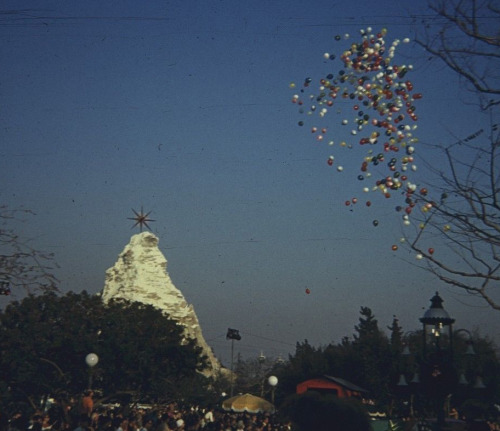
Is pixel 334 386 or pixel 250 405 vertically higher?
pixel 334 386

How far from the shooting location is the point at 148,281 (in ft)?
413

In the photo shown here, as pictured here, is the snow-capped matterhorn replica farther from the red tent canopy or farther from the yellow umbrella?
the yellow umbrella

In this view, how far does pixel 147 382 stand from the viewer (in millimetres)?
33594

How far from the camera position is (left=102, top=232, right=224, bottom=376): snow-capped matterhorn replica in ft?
409

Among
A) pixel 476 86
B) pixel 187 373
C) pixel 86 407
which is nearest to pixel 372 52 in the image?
pixel 476 86

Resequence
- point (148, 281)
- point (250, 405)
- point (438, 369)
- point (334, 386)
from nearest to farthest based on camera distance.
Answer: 1. point (438, 369)
2. point (250, 405)
3. point (334, 386)
4. point (148, 281)

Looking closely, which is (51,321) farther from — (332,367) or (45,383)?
(332,367)

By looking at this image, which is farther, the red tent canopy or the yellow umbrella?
the red tent canopy

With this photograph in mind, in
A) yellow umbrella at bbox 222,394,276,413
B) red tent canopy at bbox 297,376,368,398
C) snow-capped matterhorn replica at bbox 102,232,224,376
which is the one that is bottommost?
yellow umbrella at bbox 222,394,276,413

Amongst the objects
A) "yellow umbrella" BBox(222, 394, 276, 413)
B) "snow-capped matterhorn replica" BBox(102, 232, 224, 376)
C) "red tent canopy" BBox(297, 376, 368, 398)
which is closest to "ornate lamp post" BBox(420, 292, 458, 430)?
"yellow umbrella" BBox(222, 394, 276, 413)

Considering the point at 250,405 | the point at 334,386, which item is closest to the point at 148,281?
the point at 334,386

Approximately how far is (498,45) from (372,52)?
4162 millimetres

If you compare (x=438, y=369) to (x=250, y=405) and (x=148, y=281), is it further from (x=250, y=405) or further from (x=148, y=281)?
(x=148, y=281)

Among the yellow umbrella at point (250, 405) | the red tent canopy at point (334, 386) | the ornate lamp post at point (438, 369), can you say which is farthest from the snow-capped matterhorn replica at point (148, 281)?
the ornate lamp post at point (438, 369)
